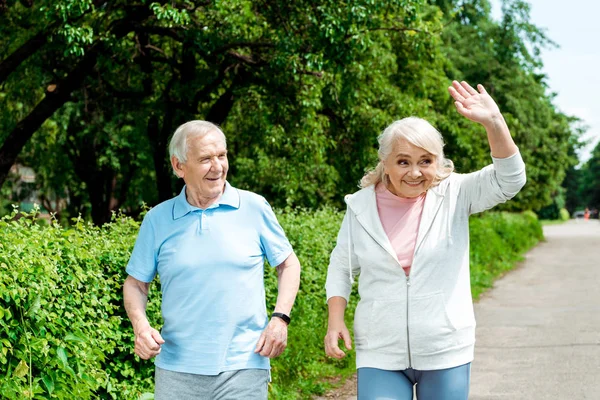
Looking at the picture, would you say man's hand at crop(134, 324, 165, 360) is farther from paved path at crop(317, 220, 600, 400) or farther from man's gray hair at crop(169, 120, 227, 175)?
paved path at crop(317, 220, 600, 400)

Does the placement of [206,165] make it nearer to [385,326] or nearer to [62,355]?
[385,326]

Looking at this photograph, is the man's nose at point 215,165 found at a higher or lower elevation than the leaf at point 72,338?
higher

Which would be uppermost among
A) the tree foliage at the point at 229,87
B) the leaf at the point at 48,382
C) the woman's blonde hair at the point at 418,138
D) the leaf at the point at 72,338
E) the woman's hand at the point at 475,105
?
the tree foliage at the point at 229,87

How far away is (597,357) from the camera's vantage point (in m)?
9.10

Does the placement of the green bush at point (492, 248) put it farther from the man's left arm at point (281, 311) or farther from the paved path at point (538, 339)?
the man's left arm at point (281, 311)

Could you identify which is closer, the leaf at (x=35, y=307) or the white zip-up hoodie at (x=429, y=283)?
the white zip-up hoodie at (x=429, y=283)

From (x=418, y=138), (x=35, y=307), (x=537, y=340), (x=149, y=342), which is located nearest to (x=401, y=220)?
(x=418, y=138)

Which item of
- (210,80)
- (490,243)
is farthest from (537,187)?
(210,80)

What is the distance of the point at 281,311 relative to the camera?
3490 millimetres

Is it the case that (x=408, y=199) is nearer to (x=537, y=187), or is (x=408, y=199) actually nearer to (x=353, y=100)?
(x=353, y=100)

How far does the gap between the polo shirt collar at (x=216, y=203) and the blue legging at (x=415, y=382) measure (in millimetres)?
825

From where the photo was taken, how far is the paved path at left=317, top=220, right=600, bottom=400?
7648 mm

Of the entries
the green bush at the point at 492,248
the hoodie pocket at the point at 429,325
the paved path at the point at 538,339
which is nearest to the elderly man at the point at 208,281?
the hoodie pocket at the point at 429,325

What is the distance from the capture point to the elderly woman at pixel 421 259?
332cm
